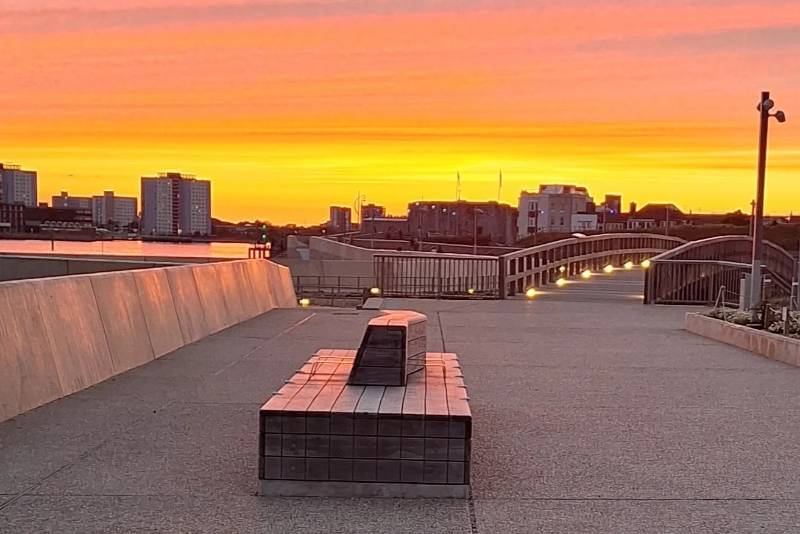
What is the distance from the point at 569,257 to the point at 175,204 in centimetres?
4022

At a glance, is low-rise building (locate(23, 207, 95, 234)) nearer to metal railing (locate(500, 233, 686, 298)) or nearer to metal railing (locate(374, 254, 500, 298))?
metal railing (locate(374, 254, 500, 298))

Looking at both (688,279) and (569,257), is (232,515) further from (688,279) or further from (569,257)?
(569,257)

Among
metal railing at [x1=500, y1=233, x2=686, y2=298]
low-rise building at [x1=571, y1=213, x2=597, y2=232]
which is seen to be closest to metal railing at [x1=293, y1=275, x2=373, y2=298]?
metal railing at [x1=500, y1=233, x2=686, y2=298]

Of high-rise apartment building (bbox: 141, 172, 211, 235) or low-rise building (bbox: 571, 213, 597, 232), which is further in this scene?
low-rise building (bbox: 571, 213, 597, 232)

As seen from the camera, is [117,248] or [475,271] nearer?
[475,271]

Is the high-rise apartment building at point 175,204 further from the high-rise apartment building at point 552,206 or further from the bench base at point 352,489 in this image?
the high-rise apartment building at point 552,206

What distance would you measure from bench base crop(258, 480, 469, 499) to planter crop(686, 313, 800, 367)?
681 cm

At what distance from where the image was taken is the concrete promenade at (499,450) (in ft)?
15.1

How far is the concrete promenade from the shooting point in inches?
181

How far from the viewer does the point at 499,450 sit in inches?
237

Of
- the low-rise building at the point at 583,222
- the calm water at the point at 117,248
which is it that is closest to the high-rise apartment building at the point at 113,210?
the calm water at the point at 117,248

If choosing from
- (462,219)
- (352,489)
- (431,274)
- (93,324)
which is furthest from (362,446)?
(462,219)

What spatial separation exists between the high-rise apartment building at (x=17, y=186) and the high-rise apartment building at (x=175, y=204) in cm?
690

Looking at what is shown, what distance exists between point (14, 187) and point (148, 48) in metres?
29.0
